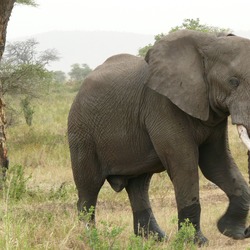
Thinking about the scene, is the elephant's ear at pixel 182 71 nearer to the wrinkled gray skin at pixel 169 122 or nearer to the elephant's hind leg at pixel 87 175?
the wrinkled gray skin at pixel 169 122

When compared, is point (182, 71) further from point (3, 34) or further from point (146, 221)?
point (3, 34)

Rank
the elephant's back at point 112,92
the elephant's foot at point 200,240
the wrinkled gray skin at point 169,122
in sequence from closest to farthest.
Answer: the wrinkled gray skin at point 169,122
the elephant's foot at point 200,240
the elephant's back at point 112,92

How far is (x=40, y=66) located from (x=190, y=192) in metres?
11.6

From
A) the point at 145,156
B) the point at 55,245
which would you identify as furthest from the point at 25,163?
the point at 55,245

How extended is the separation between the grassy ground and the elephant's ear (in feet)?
3.07

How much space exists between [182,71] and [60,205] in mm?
2570

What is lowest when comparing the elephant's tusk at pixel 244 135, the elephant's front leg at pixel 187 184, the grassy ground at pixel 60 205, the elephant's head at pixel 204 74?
the grassy ground at pixel 60 205

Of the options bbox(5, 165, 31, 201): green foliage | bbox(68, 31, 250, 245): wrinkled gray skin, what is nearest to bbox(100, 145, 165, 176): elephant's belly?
bbox(68, 31, 250, 245): wrinkled gray skin

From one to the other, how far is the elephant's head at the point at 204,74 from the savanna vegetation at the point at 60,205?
0.94m

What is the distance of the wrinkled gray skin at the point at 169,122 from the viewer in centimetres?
507

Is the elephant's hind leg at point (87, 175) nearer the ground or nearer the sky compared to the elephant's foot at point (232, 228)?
nearer the sky

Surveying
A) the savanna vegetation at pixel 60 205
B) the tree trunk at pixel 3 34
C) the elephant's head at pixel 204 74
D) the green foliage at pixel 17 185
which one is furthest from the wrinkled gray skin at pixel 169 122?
the tree trunk at pixel 3 34

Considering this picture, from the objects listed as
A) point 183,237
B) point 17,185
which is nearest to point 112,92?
point 183,237

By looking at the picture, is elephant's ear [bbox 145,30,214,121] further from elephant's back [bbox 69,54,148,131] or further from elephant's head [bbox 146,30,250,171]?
elephant's back [bbox 69,54,148,131]
